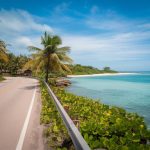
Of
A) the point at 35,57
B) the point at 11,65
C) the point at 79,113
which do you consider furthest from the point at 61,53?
the point at 11,65

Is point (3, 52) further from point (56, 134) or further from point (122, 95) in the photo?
point (56, 134)

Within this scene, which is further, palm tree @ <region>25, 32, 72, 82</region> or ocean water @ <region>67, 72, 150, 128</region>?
palm tree @ <region>25, 32, 72, 82</region>

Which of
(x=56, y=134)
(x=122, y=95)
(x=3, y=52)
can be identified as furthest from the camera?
(x=3, y=52)

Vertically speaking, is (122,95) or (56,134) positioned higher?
(56,134)

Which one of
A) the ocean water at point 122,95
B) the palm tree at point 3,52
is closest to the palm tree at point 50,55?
the ocean water at point 122,95

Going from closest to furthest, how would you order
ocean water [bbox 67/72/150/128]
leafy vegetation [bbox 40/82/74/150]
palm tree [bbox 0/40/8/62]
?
1. leafy vegetation [bbox 40/82/74/150]
2. ocean water [bbox 67/72/150/128]
3. palm tree [bbox 0/40/8/62]

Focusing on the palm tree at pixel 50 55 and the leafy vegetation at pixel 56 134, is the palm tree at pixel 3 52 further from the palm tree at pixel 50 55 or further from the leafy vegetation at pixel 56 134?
the leafy vegetation at pixel 56 134

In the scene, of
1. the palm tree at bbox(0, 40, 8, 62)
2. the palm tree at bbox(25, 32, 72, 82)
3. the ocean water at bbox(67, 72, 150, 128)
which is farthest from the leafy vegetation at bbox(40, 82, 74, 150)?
the palm tree at bbox(0, 40, 8, 62)

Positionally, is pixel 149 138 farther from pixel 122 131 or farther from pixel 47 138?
pixel 47 138

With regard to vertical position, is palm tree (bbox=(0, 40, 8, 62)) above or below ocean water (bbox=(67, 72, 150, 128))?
above

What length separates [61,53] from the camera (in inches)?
1050

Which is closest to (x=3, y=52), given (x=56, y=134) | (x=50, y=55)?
(x=50, y=55)

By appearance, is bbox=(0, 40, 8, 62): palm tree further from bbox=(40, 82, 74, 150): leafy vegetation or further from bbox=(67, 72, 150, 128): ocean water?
bbox=(40, 82, 74, 150): leafy vegetation

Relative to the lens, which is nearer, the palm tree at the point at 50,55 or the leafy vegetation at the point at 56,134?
the leafy vegetation at the point at 56,134
